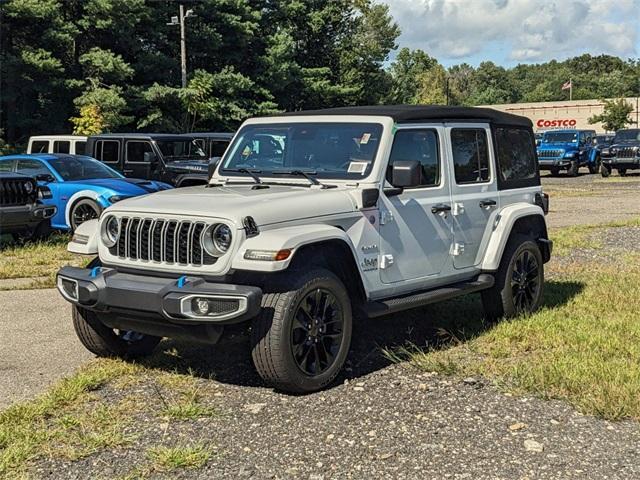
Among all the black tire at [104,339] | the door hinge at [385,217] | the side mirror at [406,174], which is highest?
the side mirror at [406,174]

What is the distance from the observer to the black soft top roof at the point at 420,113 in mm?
5703

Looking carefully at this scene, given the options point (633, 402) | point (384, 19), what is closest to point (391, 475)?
point (633, 402)

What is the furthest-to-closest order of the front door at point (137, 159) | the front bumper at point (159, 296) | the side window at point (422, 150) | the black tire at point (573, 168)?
the black tire at point (573, 168) < the front door at point (137, 159) < the side window at point (422, 150) < the front bumper at point (159, 296)

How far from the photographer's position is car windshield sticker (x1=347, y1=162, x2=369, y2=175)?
17.7ft

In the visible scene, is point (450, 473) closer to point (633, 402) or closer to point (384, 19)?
point (633, 402)

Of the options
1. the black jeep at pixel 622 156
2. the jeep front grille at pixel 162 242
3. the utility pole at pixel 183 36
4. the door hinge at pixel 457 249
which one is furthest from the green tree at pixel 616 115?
the jeep front grille at pixel 162 242

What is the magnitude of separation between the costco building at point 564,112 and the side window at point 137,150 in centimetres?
6433

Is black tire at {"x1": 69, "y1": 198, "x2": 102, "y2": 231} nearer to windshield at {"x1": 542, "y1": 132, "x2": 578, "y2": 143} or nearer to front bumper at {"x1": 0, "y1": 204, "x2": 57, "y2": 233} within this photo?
front bumper at {"x1": 0, "y1": 204, "x2": 57, "y2": 233}

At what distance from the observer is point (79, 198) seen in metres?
12.3

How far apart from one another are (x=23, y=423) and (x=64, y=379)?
80 centimetres

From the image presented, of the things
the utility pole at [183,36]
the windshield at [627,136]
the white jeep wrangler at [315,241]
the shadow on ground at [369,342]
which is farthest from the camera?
the utility pole at [183,36]

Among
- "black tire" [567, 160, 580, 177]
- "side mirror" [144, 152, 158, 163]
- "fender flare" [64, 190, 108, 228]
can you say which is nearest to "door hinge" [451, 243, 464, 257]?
"fender flare" [64, 190, 108, 228]

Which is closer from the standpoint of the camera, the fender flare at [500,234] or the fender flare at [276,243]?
the fender flare at [276,243]

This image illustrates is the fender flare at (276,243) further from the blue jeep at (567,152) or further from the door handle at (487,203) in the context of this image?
the blue jeep at (567,152)
